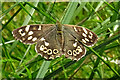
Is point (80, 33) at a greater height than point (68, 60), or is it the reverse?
point (80, 33)

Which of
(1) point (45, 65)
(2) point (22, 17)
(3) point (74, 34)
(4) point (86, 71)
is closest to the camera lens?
(1) point (45, 65)

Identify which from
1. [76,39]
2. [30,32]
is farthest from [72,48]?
[30,32]

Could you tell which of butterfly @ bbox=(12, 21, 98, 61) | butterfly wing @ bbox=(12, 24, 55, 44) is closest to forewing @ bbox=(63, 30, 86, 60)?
butterfly @ bbox=(12, 21, 98, 61)

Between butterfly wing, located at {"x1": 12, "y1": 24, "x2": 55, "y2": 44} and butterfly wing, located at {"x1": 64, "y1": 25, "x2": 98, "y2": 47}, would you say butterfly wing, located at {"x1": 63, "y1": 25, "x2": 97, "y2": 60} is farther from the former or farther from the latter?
butterfly wing, located at {"x1": 12, "y1": 24, "x2": 55, "y2": 44}

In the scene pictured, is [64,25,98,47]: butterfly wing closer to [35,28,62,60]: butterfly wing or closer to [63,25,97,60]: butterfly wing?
[63,25,97,60]: butterfly wing

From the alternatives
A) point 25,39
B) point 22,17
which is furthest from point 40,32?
point 22,17

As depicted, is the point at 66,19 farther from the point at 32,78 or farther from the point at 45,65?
the point at 32,78

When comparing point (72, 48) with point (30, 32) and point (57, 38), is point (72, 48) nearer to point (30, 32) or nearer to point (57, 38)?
point (57, 38)

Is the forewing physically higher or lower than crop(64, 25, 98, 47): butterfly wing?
lower
